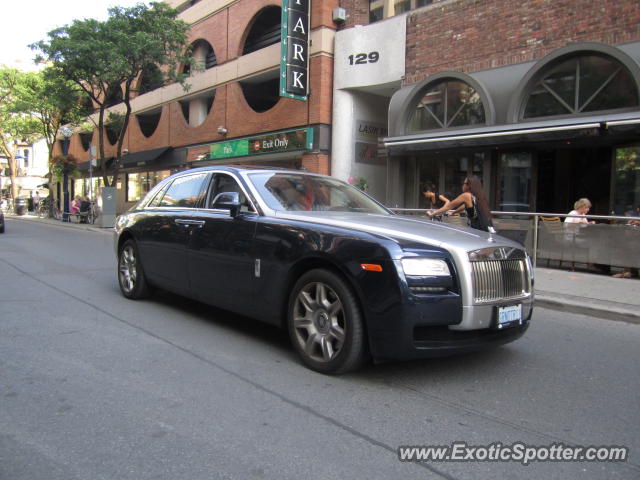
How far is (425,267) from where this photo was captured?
141 inches

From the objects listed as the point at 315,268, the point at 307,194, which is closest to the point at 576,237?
the point at 307,194

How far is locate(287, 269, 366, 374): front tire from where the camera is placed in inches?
148

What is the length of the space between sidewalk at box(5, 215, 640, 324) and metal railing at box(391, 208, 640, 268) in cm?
32

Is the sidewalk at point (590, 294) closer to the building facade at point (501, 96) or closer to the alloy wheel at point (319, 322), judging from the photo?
the building facade at point (501, 96)

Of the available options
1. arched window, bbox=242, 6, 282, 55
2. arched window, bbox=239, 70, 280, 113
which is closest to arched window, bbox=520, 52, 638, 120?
arched window, bbox=242, 6, 282, 55

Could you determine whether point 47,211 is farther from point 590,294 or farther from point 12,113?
point 590,294

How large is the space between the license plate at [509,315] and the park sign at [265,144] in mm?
14347

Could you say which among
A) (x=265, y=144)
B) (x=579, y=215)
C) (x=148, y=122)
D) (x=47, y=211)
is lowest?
(x=47, y=211)

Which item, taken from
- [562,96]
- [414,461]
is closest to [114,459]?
→ [414,461]

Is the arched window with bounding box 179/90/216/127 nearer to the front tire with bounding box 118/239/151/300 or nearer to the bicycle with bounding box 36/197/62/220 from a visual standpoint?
the bicycle with bounding box 36/197/62/220

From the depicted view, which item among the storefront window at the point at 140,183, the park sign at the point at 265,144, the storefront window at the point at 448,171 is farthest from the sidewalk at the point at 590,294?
the storefront window at the point at 140,183

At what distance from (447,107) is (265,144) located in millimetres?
8283

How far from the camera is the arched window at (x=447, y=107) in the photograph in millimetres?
13398

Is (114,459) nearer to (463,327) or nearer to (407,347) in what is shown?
(407,347)
